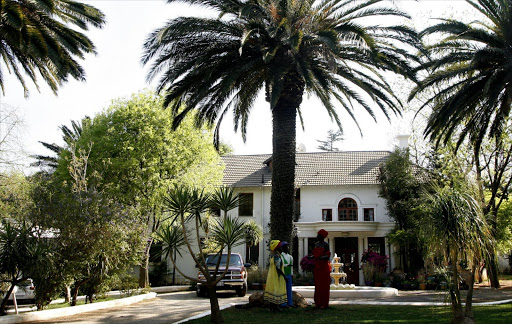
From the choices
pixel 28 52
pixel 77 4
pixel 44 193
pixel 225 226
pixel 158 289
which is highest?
pixel 77 4

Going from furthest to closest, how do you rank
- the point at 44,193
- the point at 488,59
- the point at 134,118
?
the point at 134,118 → the point at 488,59 → the point at 44,193

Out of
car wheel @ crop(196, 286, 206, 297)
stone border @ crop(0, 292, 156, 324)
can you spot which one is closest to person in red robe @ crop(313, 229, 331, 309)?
stone border @ crop(0, 292, 156, 324)

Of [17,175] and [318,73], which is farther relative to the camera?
[17,175]

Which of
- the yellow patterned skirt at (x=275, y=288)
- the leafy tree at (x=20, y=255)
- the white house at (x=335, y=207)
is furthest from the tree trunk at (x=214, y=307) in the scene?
the white house at (x=335, y=207)

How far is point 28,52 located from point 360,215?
2330 centimetres

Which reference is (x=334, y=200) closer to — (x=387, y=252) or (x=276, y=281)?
(x=387, y=252)

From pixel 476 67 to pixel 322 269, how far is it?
10.3 m

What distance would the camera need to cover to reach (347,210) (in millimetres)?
33156

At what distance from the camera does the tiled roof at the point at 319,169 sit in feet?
110

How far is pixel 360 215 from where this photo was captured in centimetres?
3253

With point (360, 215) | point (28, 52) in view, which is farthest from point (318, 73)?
point (360, 215)

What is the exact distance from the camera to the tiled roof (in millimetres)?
33594

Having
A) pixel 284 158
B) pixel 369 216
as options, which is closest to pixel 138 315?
pixel 284 158

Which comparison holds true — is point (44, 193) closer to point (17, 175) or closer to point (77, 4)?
point (77, 4)
